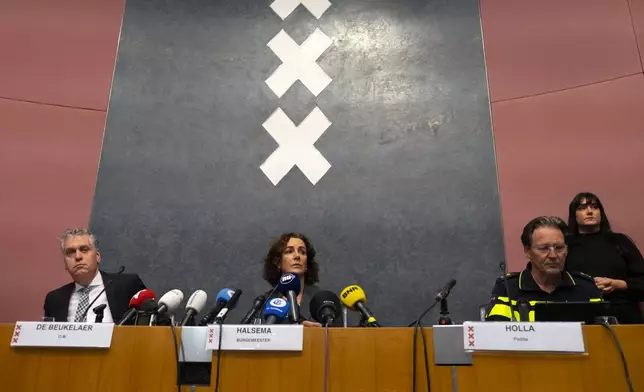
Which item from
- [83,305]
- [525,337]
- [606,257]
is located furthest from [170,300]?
[606,257]

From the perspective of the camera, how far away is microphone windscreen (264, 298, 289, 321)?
172 cm

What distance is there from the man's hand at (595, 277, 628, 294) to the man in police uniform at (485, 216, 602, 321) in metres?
0.38

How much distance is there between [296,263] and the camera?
266 centimetres

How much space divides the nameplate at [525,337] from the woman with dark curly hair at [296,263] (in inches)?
48.9

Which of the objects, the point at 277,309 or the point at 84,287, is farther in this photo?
the point at 84,287

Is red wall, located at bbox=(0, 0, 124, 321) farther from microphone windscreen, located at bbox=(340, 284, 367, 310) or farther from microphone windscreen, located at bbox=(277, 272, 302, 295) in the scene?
microphone windscreen, located at bbox=(340, 284, 367, 310)

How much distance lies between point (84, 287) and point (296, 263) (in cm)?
109

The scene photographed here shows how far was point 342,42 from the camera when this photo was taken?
3713 millimetres

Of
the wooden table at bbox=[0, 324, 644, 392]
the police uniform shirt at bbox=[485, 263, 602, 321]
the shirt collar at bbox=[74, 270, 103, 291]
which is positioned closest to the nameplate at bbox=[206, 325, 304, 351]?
the wooden table at bbox=[0, 324, 644, 392]

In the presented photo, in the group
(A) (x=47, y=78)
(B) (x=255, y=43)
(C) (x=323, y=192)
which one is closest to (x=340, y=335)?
(C) (x=323, y=192)

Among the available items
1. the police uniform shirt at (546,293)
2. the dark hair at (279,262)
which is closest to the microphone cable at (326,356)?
the police uniform shirt at (546,293)

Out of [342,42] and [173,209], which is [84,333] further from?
[342,42]

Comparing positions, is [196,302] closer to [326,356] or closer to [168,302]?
[168,302]

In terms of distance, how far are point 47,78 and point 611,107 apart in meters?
3.72
